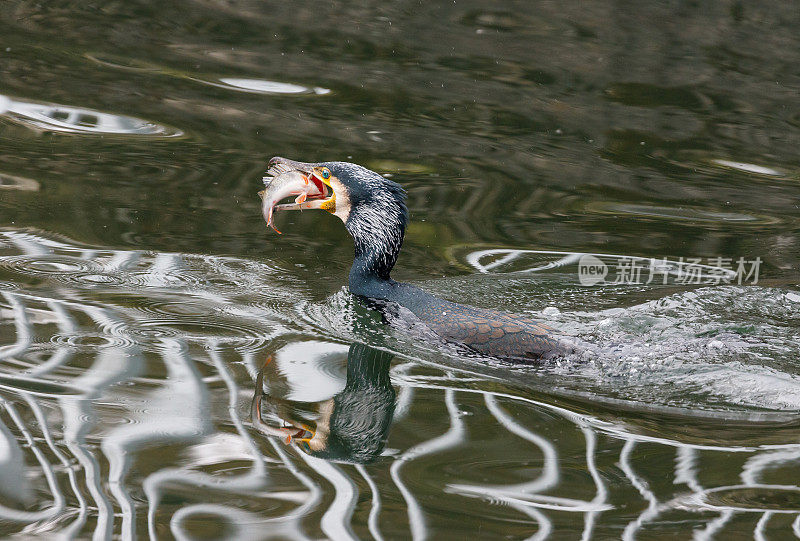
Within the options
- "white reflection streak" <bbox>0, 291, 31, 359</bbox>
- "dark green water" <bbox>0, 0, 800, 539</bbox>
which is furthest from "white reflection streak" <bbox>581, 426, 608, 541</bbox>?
"white reflection streak" <bbox>0, 291, 31, 359</bbox>

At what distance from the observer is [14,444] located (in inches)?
143

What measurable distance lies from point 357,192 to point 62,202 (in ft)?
7.80

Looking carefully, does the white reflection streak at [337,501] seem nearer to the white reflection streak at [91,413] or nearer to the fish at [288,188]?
the white reflection streak at [91,413]

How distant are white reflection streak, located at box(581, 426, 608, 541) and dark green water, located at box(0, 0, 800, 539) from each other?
0.01 metres

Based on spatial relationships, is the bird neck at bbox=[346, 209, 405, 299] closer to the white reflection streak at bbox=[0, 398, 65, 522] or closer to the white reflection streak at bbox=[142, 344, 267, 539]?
the white reflection streak at bbox=[142, 344, 267, 539]

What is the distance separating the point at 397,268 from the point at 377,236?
90 cm

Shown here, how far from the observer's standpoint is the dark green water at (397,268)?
347cm

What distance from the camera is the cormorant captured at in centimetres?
491

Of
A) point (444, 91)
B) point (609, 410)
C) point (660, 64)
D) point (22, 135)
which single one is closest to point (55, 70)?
point (22, 135)

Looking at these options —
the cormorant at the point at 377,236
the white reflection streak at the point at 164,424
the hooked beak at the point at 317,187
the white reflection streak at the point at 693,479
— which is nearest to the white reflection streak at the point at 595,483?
the white reflection streak at the point at 693,479

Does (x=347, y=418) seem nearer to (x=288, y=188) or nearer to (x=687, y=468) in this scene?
(x=687, y=468)

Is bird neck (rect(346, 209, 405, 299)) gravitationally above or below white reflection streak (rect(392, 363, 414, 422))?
above

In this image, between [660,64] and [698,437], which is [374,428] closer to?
[698,437]

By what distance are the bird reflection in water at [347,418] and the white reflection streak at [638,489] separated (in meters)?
0.93
